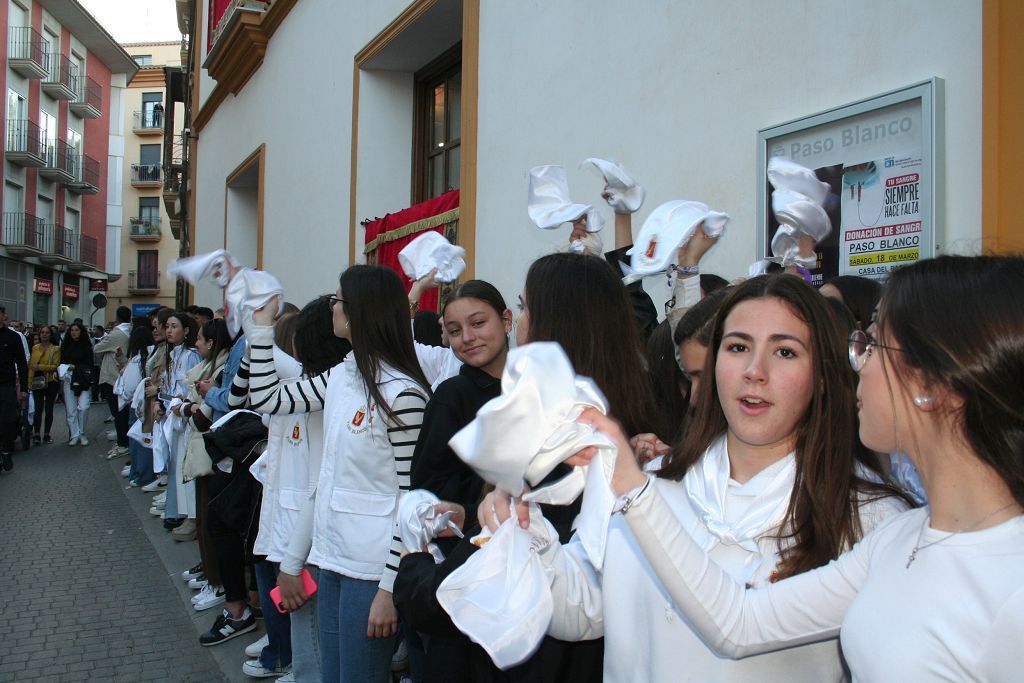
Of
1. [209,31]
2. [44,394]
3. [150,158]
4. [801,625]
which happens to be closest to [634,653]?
[801,625]

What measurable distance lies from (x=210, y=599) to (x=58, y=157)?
32204 mm

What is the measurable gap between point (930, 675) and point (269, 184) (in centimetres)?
1202

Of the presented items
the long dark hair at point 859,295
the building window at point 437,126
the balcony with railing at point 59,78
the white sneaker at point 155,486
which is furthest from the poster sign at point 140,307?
the long dark hair at point 859,295

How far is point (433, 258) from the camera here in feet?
13.5

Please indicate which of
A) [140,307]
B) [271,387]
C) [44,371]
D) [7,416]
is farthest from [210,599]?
[140,307]

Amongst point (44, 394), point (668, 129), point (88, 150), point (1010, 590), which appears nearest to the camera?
point (1010, 590)

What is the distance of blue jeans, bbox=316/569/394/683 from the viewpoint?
281 cm

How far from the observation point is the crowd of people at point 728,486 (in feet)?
3.91

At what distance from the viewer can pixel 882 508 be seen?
1535 mm

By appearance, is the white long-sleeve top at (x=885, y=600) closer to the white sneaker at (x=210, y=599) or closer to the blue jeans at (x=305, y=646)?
the blue jeans at (x=305, y=646)

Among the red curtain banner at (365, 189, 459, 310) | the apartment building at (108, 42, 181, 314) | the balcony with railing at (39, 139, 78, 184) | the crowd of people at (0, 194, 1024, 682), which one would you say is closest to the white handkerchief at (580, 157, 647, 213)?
the crowd of people at (0, 194, 1024, 682)

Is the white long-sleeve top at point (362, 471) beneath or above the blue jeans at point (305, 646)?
above

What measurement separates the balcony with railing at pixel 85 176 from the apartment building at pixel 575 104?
25.2m

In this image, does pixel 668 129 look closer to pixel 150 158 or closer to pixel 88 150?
pixel 88 150
